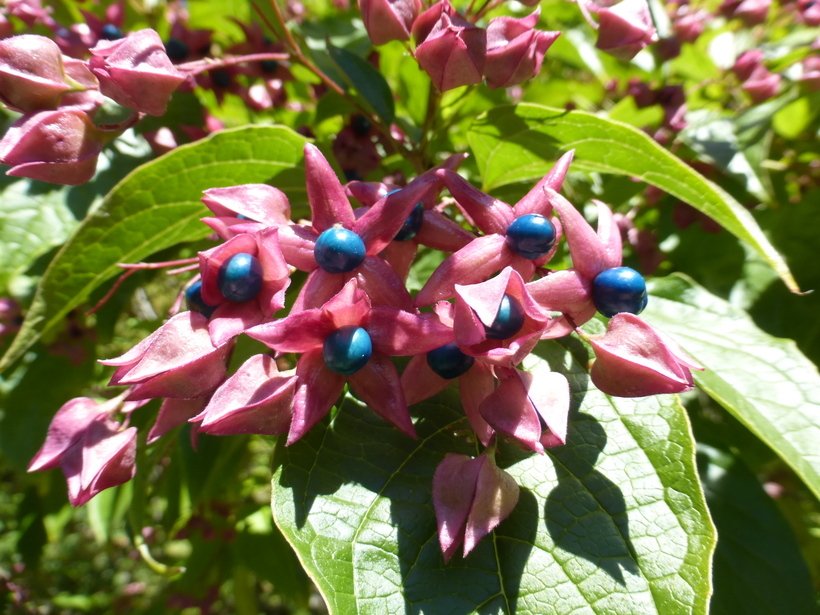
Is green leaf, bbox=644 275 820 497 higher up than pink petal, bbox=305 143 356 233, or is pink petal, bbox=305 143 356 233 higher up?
pink petal, bbox=305 143 356 233

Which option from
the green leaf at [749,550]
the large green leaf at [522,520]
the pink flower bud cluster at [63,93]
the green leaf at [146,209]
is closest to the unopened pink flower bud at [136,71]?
the pink flower bud cluster at [63,93]

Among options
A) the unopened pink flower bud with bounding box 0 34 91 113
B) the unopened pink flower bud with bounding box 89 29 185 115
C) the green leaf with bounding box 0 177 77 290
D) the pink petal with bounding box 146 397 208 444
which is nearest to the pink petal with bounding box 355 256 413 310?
the pink petal with bounding box 146 397 208 444

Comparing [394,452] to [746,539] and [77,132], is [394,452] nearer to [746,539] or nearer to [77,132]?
[77,132]

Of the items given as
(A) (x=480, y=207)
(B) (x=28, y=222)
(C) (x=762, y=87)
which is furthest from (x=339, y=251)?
(C) (x=762, y=87)

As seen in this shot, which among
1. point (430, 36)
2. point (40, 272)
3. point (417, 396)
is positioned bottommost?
point (40, 272)

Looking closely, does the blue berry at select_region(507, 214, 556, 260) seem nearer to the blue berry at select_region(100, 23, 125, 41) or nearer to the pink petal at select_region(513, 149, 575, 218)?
the pink petal at select_region(513, 149, 575, 218)

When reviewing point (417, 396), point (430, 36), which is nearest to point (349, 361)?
point (417, 396)
